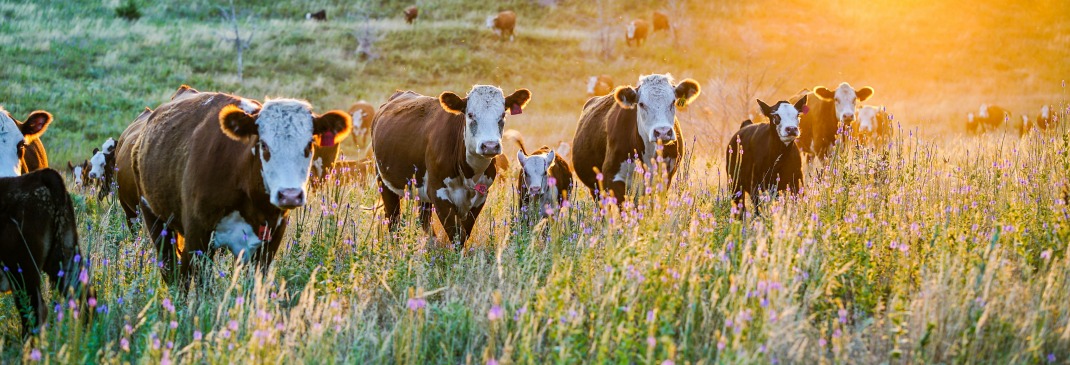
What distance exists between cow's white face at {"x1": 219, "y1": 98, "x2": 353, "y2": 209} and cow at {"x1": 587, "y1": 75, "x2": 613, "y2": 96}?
30.1m

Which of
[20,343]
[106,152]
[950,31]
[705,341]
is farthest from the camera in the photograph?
[950,31]

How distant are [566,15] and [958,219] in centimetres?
4868

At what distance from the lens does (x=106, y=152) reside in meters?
15.3

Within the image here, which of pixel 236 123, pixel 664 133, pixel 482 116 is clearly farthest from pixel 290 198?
pixel 664 133

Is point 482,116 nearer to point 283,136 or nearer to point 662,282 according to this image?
point 283,136

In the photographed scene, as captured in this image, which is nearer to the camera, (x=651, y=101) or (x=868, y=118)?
(x=651, y=101)

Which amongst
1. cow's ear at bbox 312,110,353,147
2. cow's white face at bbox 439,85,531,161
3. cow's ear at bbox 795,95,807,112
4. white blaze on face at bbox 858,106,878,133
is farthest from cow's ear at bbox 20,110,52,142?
white blaze on face at bbox 858,106,878,133

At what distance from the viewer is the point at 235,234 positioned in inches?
252

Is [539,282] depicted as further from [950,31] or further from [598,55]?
[950,31]

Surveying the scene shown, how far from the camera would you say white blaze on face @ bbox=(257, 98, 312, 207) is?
5.88 meters

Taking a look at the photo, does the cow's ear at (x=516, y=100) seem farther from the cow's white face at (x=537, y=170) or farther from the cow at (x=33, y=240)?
the cow at (x=33, y=240)

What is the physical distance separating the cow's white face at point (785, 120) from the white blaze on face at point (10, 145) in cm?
696

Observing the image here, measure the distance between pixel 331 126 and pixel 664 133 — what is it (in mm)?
3402

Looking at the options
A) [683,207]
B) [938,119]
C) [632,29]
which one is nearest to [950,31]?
[632,29]
